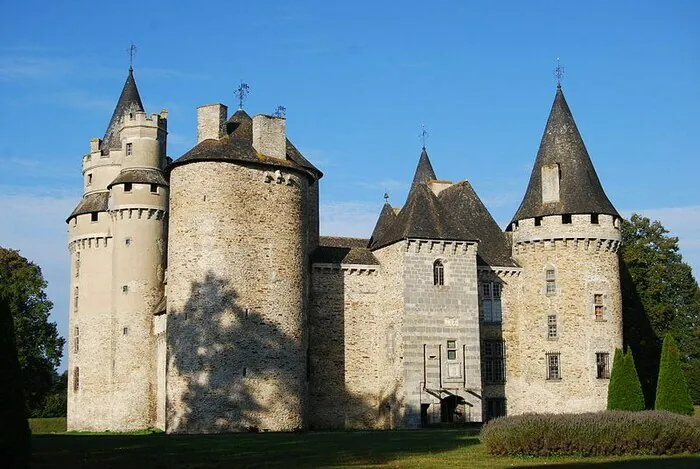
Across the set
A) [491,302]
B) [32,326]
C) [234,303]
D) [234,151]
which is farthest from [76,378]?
[491,302]

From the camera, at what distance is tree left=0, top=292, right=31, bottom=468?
18438mm

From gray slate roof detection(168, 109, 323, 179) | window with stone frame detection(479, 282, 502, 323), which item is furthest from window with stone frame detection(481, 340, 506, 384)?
gray slate roof detection(168, 109, 323, 179)

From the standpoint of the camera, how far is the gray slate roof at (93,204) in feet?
143

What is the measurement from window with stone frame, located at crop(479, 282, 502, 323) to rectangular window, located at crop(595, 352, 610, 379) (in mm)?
4475

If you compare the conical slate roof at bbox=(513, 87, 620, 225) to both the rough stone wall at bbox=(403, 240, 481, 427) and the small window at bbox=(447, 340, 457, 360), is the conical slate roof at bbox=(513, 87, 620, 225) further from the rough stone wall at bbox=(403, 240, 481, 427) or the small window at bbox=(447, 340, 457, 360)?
the small window at bbox=(447, 340, 457, 360)

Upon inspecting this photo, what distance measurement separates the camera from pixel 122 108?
45906 millimetres

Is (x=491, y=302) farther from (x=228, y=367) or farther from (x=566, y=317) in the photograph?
(x=228, y=367)

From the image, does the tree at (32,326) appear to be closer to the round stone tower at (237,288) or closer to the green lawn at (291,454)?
the round stone tower at (237,288)

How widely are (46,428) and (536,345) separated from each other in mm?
25063

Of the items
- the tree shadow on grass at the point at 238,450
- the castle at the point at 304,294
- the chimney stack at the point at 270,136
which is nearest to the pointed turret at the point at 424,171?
the castle at the point at 304,294

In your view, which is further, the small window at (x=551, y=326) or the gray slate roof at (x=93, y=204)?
the gray slate roof at (x=93, y=204)

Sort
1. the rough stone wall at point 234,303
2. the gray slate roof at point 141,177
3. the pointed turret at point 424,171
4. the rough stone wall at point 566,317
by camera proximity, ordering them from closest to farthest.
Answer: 1. the rough stone wall at point 234,303
2. the rough stone wall at point 566,317
3. the gray slate roof at point 141,177
4. the pointed turret at point 424,171

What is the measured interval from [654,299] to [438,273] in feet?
56.8

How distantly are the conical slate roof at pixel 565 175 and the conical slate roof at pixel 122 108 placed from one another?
1897cm
